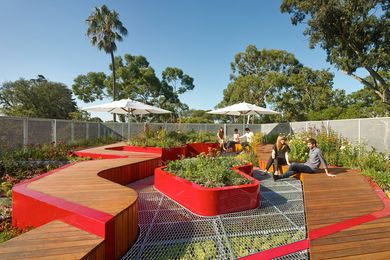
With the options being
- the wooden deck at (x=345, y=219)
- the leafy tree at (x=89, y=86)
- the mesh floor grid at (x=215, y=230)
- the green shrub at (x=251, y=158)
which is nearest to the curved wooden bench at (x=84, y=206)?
the mesh floor grid at (x=215, y=230)

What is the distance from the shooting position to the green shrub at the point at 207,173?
485 cm

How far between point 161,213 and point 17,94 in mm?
35118

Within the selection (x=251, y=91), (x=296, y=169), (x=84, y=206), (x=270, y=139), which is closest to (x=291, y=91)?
(x=251, y=91)

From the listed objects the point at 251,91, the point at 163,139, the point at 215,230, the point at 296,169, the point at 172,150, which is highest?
the point at 251,91

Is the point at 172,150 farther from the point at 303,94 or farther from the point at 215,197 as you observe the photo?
the point at 303,94

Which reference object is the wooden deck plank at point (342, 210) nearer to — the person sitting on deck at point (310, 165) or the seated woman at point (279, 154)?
the person sitting on deck at point (310, 165)

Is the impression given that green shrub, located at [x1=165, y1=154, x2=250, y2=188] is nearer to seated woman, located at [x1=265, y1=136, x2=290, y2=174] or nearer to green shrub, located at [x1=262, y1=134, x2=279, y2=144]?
seated woman, located at [x1=265, y1=136, x2=290, y2=174]

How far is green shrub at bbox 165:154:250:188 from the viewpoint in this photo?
191 inches

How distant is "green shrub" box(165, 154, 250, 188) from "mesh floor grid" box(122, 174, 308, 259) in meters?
0.58

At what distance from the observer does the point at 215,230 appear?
12.5ft

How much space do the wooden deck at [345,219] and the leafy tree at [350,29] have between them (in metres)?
11.3

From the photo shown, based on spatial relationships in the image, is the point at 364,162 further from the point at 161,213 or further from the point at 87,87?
the point at 87,87

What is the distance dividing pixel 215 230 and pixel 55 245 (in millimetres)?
2115

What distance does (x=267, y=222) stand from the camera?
13.6ft
